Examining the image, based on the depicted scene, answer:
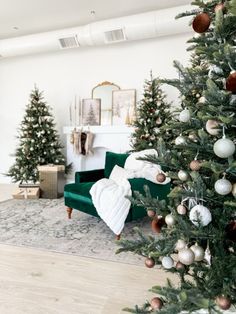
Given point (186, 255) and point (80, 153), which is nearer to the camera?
point (186, 255)

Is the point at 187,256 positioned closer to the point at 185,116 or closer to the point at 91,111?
the point at 185,116

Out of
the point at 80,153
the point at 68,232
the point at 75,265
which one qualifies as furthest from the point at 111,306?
the point at 80,153

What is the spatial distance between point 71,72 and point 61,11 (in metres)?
1.43

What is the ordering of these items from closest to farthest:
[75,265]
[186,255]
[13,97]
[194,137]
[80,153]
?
[186,255]
[194,137]
[75,265]
[80,153]
[13,97]

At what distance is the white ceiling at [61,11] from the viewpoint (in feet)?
13.7

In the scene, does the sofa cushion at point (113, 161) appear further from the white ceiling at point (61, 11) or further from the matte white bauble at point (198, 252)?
the matte white bauble at point (198, 252)

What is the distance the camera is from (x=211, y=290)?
106cm

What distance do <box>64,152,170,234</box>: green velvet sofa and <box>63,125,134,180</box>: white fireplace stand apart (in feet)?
4.23

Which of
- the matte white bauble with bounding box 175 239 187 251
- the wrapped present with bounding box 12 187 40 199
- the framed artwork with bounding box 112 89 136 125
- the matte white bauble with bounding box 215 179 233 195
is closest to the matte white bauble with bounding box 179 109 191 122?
the matte white bauble with bounding box 215 179 233 195

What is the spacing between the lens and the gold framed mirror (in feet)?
17.8

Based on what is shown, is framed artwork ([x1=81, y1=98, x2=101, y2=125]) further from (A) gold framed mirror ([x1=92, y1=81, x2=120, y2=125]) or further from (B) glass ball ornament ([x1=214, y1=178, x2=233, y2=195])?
(B) glass ball ornament ([x1=214, y1=178, x2=233, y2=195])

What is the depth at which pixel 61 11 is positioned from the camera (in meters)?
4.46

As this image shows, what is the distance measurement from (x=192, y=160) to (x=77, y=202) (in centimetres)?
234

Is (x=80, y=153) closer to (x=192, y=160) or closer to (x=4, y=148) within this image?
(x=4, y=148)
